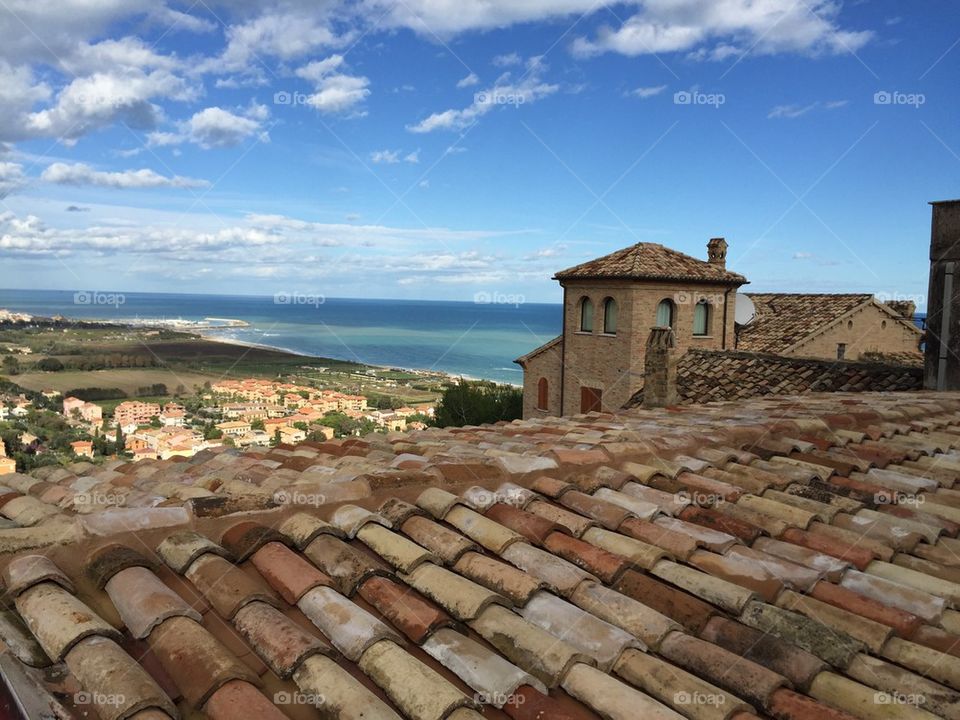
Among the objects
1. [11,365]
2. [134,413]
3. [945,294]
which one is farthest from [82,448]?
[945,294]

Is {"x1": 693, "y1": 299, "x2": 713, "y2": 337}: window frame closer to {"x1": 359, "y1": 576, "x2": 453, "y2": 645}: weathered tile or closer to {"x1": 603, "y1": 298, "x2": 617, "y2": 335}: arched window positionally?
{"x1": 603, "y1": 298, "x2": 617, "y2": 335}: arched window

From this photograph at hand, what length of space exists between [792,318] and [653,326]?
6.85 meters

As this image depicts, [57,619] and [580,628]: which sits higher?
[57,619]

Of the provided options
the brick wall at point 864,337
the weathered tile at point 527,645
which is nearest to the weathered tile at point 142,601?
the weathered tile at point 527,645

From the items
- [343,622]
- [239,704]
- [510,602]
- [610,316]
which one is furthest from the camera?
→ [610,316]

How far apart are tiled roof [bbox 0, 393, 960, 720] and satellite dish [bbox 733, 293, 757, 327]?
68.0ft

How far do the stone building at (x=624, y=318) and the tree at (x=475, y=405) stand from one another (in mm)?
2067

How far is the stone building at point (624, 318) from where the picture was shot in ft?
70.2

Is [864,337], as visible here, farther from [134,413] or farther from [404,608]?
[404,608]

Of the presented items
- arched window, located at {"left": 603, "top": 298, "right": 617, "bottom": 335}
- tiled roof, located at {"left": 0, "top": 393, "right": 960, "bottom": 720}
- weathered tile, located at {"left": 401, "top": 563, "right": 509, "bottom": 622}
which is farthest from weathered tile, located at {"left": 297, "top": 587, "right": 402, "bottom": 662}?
arched window, located at {"left": 603, "top": 298, "right": 617, "bottom": 335}

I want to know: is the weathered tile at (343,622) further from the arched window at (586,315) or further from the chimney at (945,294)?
the arched window at (586,315)

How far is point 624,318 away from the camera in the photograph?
70.6 ft

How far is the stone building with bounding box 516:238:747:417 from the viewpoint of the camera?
70.2ft

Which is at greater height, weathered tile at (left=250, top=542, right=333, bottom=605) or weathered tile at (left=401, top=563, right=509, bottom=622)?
weathered tile at (left=250, top=542, right=333, bottom=605)
